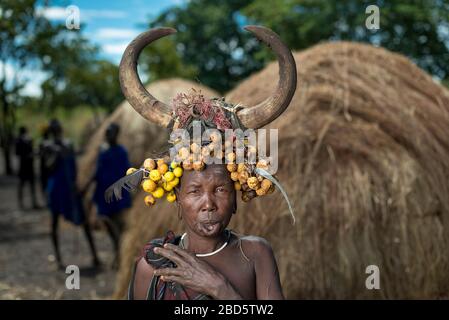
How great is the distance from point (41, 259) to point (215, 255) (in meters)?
Answer: 6.57

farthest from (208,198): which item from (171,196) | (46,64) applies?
(46,64)

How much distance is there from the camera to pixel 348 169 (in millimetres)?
5184

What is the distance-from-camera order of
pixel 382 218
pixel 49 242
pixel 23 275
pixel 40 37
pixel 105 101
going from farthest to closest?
pixel 105 101
pixel 40 37
pixel 49 242
pixel 23 275
pixel 382 218

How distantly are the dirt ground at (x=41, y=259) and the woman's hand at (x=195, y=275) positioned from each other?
2.83 metres

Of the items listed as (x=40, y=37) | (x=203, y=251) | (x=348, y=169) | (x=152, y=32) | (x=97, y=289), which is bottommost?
(x=97, y=289)

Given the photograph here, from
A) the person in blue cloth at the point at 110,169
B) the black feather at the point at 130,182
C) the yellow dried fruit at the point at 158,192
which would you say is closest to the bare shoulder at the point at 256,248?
the yellow dried fruit at the point at 158,192

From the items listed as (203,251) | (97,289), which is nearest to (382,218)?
(203,251)

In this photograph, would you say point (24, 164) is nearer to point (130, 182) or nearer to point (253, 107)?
point (130, 182)

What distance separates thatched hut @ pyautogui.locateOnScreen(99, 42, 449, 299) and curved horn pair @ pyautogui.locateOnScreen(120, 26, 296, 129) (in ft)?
8.50

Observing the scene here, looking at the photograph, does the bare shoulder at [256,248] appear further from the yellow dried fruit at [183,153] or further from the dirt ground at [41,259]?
the dirt ground at [41,259]

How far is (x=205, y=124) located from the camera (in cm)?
253

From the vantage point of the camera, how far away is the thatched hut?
5023mm
